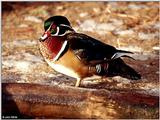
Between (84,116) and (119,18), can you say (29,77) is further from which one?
(119,18)

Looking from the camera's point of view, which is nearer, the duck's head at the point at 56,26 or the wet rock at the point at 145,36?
the duck's head at the point at 56,26

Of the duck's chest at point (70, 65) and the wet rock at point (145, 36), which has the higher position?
the wet rock at point (145, 36)

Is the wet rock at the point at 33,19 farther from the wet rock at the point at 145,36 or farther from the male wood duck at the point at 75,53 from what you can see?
the male wood duck at the point at 75,53

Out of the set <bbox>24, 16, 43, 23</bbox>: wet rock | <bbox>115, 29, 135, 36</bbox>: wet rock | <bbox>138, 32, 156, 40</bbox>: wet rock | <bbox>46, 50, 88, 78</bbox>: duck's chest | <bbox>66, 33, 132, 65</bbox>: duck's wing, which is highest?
<bbox>24, 16, 43, 23</bbox>: wet rock

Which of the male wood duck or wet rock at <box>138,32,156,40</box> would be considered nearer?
the male wood duck

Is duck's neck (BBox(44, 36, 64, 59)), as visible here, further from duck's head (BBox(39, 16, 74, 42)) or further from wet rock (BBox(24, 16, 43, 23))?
wet rock (BBox(24, 16, 43, 23))

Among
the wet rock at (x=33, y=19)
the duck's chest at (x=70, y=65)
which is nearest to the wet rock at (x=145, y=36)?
the wet rock at (x=33, y=19)

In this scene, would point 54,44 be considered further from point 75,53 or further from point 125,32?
point 125,32

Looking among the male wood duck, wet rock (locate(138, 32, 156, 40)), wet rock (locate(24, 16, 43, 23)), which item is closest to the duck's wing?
the male wood duck

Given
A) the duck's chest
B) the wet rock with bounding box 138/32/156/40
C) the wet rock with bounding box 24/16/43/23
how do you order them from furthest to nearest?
the wet rock with bounding box 24/16/43/23 → the wet rock with bounding box 138/32/156/40 → the duck's chest

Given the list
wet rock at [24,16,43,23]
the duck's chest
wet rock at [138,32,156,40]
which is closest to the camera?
the duck's chest
